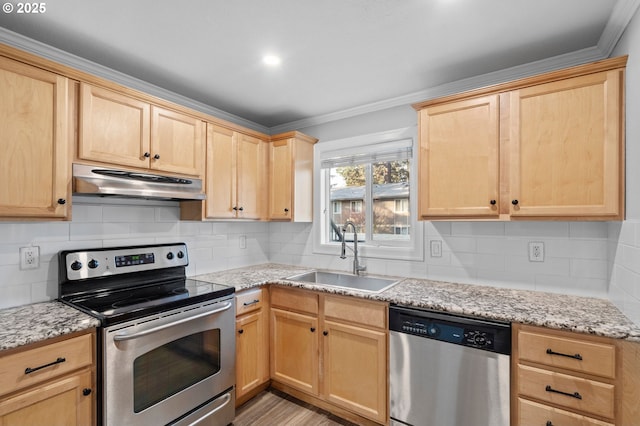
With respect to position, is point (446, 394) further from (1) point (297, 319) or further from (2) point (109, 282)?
(2) point (109, 282)

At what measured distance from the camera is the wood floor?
→ 220 centimetres

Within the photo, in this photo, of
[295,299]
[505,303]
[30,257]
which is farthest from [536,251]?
[30,257]

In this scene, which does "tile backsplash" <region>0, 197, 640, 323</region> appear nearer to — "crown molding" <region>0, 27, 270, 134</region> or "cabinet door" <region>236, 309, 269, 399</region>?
"cabinet door" <region>236, 309, 269, 399</region>

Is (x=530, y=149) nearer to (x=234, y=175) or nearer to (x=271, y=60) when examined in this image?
(x=271, y=60)

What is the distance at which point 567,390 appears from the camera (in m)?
1.48

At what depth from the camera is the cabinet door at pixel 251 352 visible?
2309mm

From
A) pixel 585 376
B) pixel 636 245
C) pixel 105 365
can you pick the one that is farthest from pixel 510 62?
pixel 105 365

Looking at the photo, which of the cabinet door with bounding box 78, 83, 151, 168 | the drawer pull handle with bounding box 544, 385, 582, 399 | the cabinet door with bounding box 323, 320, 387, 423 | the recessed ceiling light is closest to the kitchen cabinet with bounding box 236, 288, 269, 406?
the cabinet door with bounding box 323, 320, 387, 423

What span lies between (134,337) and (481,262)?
2239 millimetres

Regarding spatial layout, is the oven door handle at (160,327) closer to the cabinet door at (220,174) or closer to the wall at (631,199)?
the cabinet door at (220,174)

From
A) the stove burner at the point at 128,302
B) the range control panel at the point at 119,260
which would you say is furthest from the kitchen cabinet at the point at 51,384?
the range control panel at the point at 119,260

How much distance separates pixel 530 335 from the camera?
1.56m

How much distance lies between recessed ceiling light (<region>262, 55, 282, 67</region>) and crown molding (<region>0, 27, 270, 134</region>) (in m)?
0.98

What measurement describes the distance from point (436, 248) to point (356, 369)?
108 centimetres
